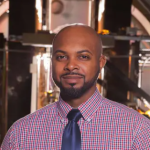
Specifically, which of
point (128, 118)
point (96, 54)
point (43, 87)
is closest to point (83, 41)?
point (96, 54)

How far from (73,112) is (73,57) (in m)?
0.18

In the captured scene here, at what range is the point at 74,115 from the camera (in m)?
1.02

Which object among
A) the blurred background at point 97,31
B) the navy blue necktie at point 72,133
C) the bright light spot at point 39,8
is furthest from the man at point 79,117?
the bright light spot at point 39,8

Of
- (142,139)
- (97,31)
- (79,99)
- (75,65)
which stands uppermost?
(97,31)

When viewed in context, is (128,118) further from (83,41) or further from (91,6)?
(91,6)

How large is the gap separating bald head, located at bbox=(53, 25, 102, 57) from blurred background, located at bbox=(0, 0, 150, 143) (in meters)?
1.94

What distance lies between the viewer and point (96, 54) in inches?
39.9

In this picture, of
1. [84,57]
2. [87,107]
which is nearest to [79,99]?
[87,107]

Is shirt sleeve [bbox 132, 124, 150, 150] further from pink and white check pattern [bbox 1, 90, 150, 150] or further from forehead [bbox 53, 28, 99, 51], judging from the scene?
forehead [bbox 53, 28, 99, 51]

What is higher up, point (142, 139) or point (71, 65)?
point (71, 65)

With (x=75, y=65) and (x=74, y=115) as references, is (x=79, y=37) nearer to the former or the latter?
(x=75, y=65)

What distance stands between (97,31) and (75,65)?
6.93 feet

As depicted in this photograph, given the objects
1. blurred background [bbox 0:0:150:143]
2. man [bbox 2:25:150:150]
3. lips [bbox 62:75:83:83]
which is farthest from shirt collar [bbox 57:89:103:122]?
blurred background [bbox 0:0:150:143]

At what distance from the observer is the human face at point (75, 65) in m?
0.96
